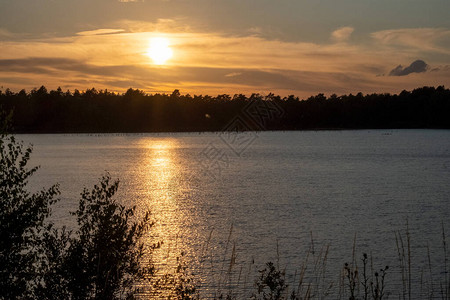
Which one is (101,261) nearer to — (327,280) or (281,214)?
(327,280)

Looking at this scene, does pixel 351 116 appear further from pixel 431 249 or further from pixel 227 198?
pixel 431 249

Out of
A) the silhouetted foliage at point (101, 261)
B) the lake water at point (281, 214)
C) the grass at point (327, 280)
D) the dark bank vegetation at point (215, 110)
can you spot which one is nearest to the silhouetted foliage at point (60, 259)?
the silhouetted foliage at point (101, 261)

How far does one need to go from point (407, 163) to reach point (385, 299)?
169ft

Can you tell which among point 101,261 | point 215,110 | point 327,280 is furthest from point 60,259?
point 215,110

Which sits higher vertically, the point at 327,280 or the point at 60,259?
the point at 60,259

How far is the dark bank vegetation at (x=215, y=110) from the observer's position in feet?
575

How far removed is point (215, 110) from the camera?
185750mm

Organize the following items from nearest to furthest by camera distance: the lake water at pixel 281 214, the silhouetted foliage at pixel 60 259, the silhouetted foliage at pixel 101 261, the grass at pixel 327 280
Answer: the silhouetted foliage at pixel 60 259 → the silhouetted foliage at pixel 101 261 → the grass at pixel 327 280 → the lake water at pixel 281 214

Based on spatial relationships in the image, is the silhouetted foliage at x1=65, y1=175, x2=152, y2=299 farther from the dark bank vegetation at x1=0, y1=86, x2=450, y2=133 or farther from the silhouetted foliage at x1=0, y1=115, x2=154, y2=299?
the dark bank vegetation at x1=0, y1=86, x2=450, y2=133

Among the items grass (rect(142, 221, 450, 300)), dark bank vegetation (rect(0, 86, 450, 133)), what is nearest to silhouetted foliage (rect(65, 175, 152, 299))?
grass (rect(142, 221, 450, 300))

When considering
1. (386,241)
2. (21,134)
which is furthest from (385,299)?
(21,134)

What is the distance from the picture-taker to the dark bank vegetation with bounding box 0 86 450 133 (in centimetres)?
17538

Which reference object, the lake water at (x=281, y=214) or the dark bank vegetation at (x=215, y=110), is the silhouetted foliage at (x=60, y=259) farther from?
the dark bank vegetation at (x=215, y=110)

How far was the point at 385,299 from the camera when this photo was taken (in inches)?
557
